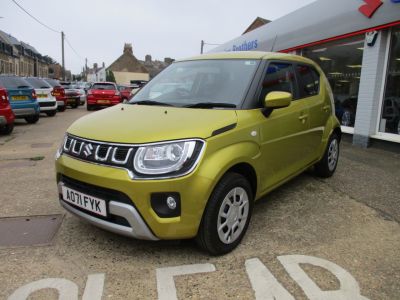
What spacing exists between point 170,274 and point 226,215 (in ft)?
2.16

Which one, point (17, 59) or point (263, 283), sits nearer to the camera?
point (263, 283)

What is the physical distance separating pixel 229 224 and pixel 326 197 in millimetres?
2074

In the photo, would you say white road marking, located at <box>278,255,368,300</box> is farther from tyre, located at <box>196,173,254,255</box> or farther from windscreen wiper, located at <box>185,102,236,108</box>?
windscreen wiper, located at <box>185,102,236,108</box>

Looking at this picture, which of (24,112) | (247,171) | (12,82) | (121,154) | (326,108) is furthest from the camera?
(24,112)

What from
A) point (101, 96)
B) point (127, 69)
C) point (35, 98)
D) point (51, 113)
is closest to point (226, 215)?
point (35, 98)

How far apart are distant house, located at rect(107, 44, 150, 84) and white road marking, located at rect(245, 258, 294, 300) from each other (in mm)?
68047

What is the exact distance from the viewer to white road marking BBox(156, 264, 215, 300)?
8.54 ft

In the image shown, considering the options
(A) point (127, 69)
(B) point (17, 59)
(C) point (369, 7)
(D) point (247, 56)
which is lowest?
(D) point (247, 56)

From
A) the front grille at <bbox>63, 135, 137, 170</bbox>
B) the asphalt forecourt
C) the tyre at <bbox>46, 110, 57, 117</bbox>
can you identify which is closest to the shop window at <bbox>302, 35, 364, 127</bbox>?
the asphalt forecourt

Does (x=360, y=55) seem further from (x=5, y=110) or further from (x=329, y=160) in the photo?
(x=5, y=110)

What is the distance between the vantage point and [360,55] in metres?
8.93

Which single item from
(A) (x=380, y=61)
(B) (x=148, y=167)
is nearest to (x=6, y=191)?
(B) (x=148, y=167)

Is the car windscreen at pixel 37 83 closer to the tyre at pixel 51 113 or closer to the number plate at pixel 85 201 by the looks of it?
the tyre at pixel 51 113

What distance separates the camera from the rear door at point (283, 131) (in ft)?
11.8
